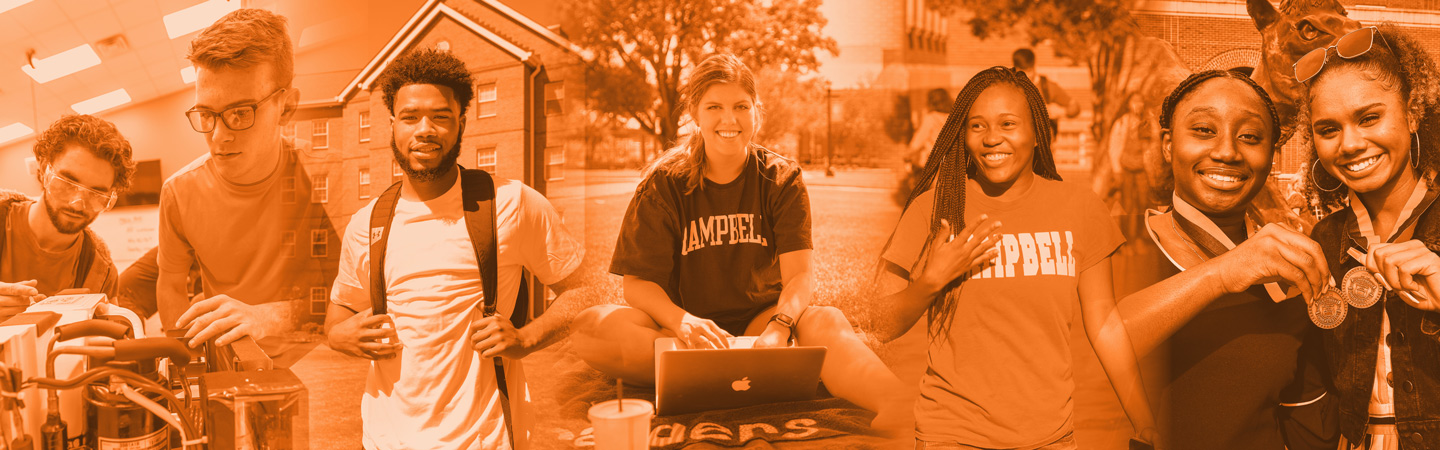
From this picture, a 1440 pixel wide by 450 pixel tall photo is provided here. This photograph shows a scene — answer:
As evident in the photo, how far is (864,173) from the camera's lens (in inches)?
127

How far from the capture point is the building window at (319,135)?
3.11m

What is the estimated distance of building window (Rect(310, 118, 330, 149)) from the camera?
3.11 metres

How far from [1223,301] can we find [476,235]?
2.65 metres

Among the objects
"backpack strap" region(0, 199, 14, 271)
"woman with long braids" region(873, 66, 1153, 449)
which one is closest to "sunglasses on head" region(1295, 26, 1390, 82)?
"woman with long braids" region(873, 66, 1153, 449)

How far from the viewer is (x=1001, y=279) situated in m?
2.75

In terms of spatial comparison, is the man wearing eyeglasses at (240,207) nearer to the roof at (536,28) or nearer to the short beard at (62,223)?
the short beard at (62,223)

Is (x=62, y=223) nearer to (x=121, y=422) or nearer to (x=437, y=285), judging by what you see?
(x=121, y=422)

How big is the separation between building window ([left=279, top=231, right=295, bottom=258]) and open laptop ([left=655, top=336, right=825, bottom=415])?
1445 mm

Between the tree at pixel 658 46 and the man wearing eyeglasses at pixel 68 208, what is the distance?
1.72 meters

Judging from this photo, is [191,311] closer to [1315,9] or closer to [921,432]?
[921,432]

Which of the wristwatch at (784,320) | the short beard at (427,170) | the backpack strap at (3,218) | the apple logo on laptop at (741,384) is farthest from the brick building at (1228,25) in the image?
the backpack strap at (3,218)

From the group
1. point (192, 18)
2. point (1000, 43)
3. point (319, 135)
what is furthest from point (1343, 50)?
point (192, 18)

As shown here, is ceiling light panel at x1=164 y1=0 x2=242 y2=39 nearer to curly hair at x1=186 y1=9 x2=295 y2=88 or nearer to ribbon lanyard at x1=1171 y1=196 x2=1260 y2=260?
curly hair at x1=186 y1=9 x2=295 y2=88

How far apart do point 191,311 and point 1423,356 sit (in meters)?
4.22
